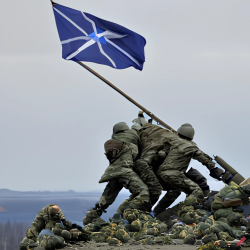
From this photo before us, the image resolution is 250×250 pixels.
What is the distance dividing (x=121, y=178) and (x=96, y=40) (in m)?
4.42

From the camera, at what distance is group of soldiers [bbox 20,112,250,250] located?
48.1 ft

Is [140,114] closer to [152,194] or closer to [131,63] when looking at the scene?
[131,63]

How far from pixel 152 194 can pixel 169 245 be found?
2964 mm

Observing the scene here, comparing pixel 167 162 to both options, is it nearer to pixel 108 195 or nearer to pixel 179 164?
pixel 179 164

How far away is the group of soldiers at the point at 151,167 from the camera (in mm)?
16984

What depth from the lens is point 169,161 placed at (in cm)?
1745

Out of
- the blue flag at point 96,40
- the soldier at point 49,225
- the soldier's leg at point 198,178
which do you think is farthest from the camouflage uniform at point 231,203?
the blue flag at point 96,40

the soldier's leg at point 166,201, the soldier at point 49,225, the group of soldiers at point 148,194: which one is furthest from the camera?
the soldier's leg at point 166,201

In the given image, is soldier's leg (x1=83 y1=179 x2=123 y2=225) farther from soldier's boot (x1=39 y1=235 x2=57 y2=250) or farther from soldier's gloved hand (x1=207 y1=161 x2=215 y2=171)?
soldier's boot (x1=39 y1=235 x2=57 y2=250)

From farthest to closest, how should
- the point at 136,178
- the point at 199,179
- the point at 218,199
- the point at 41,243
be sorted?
the point at 199,179 < the point at 136,178 < the point at 218,199 < the point at 41,243

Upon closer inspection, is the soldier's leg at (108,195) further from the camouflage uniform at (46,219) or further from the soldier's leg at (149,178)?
the camouflage uniform at (46,219)

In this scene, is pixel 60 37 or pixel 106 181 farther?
pixel 60 37

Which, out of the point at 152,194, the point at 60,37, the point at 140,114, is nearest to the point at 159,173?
the point at 152,194

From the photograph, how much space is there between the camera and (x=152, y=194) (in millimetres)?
17359
